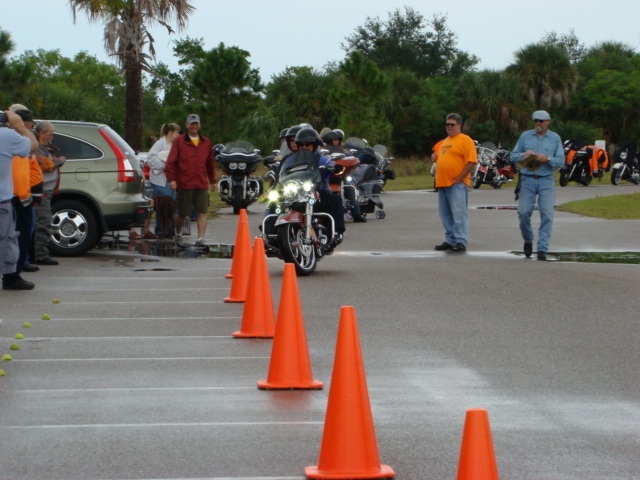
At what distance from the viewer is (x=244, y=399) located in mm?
7055

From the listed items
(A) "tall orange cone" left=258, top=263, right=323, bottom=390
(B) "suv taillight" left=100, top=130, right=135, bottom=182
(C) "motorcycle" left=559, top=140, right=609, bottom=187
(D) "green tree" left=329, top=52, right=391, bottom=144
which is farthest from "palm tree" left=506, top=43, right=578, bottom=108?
(A) "tall orange cone" left=258, top=263, right=323, bottom=390

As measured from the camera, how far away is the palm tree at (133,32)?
98.5 feet

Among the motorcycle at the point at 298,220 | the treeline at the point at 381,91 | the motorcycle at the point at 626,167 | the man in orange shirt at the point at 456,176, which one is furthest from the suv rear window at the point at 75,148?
the motorcycle at the point at 626,167

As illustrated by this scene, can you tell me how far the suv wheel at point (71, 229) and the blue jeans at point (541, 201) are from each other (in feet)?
18.6

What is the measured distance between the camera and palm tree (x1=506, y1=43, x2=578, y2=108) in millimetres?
70188

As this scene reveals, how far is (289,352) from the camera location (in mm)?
7301

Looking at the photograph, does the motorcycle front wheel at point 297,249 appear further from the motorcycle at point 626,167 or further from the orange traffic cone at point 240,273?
the motorcycle at point 626,167

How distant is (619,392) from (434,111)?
183ft

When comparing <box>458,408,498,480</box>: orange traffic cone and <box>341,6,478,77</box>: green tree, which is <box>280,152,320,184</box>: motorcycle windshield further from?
<box>341,6,478,77</box>: green tree

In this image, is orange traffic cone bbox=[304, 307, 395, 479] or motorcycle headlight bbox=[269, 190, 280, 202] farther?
motorcycle headlight bbox=[269, 190, 280, 202]

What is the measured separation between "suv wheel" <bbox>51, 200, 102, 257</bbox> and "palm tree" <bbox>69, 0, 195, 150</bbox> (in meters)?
13.4

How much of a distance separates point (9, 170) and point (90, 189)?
15.8 feet

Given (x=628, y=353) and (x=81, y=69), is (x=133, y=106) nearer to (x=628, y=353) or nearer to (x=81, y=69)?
(x=628, y=353)

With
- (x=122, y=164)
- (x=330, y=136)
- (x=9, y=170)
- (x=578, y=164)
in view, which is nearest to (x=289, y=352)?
(x=9, y=170)
